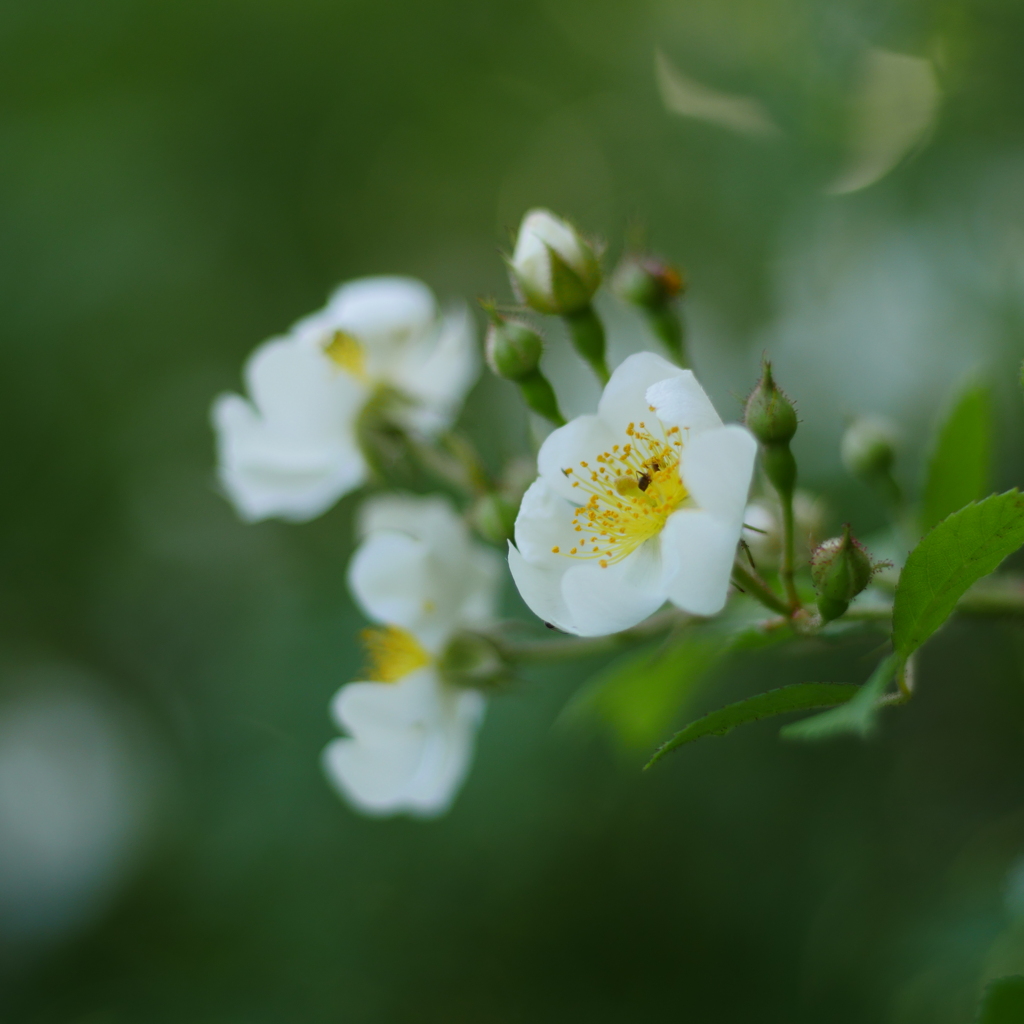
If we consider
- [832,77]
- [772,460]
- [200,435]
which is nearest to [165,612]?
[200,435]

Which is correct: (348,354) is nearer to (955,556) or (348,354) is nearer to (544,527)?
(544,527)

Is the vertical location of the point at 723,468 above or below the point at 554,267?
below

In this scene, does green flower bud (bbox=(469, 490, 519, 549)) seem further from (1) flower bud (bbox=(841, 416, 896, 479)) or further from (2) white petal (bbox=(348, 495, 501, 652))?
(1) flower bud (bbox=(841, 416, 896, 479))

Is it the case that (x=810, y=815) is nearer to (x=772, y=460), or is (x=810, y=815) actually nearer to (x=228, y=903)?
(x=228, y=903)

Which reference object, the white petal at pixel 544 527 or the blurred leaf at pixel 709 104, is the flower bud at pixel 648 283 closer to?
the white petal at pixel 544 527

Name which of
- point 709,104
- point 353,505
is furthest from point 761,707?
point 353,505

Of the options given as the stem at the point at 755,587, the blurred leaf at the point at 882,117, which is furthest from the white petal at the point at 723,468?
the blurred leaf at the point at 882,117
